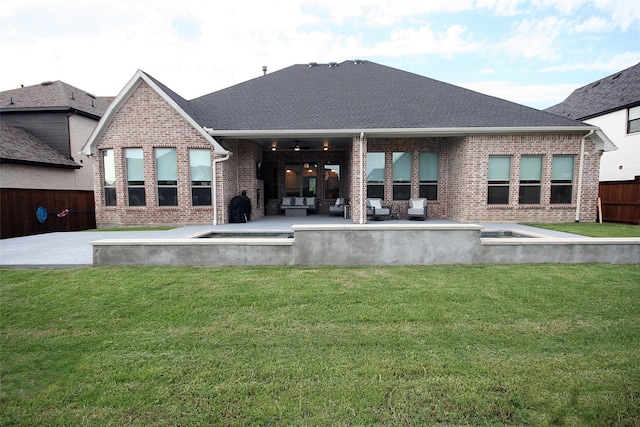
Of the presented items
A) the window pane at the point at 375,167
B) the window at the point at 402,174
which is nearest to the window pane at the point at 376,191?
the window pane at the point at 375,167

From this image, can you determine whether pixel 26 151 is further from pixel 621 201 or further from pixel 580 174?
pixel 621 201

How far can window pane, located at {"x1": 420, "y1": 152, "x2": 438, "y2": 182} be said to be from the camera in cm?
1273

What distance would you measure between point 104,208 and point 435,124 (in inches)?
491

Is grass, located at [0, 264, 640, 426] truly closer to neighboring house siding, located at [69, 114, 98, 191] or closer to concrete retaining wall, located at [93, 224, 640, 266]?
concrete retaining wall, located at [93, 224, 640, 266]

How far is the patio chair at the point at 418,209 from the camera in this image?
1188cm

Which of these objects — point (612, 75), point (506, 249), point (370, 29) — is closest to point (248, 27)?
point (370, 29)

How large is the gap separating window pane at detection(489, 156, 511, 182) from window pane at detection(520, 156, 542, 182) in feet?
1.58

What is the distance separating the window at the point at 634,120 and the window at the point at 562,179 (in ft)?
23.9

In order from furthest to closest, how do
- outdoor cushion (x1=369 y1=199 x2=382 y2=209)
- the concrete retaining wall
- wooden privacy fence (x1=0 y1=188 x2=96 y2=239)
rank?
outdoor cushion (x1=369 y1=199 x2=382 y2=209) → wooden privacy fence (x1=0 y1=188 x2=96 y2=239) → the concrete retaining wall

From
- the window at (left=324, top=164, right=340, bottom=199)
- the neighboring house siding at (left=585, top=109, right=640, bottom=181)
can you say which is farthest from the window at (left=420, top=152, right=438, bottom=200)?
the neighboring house siding at (left=585, top=109, right=640, bottom=181)

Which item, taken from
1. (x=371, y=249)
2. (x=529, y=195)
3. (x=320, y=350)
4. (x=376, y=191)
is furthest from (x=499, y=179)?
(x=320, y=350)

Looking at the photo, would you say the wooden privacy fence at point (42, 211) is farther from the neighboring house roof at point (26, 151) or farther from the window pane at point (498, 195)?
the window pane at point (498, 195)

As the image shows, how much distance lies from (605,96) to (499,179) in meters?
12.5

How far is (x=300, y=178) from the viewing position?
15.4m
